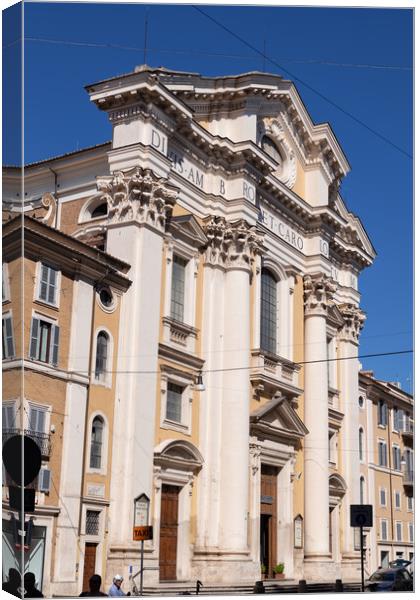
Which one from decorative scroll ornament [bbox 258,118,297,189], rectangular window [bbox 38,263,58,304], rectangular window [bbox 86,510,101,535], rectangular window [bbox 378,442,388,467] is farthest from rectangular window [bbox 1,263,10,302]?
rectangular window [bbox 378,442,388,467]

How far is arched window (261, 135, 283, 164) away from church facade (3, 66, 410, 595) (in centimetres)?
7

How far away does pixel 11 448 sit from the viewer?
1418 cm

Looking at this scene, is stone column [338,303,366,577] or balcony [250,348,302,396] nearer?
balcony [250,348,302,396]

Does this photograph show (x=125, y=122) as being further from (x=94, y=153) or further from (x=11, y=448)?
(x=11, y=448)

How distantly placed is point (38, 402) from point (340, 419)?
16296mm

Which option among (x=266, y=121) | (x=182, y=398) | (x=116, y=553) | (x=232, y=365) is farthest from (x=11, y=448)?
(x=266, y=121)

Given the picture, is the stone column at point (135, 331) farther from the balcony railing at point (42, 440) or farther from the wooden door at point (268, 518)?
the wooden door at point (268, 518)

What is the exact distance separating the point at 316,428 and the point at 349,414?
10.9 ft

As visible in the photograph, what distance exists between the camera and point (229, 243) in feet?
90.0

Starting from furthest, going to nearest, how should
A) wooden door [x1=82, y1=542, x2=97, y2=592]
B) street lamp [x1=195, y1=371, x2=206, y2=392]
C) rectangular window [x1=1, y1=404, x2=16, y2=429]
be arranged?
1. street lamp [x1=195, y1=371, x2=206, y2=392]
2. wooden door [x1=82, y1=542, x2=97, y2=592]
3. rectangular window [x1=1, y1=404, x2=16, y2=429]

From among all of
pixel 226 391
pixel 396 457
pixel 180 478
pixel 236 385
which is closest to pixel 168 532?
pixel 180 478

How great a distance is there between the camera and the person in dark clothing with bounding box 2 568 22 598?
1360 cm

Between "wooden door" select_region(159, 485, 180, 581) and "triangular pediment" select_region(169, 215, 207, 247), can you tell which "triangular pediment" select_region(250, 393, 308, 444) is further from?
"triangular pediment" select_region(169, 215, 207, 247)

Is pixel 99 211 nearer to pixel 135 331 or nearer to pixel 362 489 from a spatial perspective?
pixel 135 331
